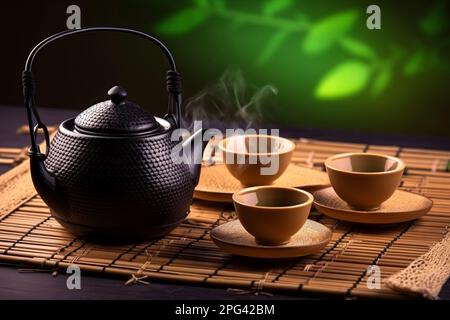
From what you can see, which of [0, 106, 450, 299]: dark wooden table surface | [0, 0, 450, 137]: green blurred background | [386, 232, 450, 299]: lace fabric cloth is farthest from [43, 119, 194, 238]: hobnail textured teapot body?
[0, 0, 450, 137]: green blurred background

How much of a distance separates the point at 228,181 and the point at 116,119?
14.0 inches

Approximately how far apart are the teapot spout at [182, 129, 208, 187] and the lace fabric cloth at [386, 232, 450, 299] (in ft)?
1.25

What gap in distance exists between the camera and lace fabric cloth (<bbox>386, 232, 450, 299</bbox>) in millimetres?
1280

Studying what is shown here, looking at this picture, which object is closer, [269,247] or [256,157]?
[269,247]

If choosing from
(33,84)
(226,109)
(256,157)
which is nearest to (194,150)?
(256,157)

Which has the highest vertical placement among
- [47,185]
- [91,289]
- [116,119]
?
[116,119]

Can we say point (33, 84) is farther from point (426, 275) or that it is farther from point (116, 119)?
point (426, 275)

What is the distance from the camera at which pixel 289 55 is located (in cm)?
256

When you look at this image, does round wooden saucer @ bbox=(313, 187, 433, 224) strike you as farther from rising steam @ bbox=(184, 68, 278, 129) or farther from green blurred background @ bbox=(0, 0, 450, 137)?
green blurred background @ bbox=(0, 0, 450, 137)

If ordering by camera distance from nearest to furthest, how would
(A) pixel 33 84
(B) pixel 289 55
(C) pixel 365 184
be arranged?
(A) pixel 33 84 < (C) pixel 365 184 < (B) pixel 289 55

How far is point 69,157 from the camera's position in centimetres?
145

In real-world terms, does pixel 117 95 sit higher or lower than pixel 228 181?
higher

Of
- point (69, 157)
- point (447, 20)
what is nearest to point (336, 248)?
point (69, 157)

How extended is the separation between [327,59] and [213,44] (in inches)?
12.4
